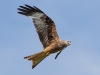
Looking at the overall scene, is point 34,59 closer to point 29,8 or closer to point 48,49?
point 48,49

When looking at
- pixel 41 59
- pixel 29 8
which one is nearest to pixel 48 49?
pixel 41 59

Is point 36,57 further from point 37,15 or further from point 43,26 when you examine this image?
point 37,15

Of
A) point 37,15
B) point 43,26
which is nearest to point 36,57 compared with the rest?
point 43,26

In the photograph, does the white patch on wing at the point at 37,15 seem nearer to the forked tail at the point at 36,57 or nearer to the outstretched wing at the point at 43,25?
the outstretched wing at the point at 43,25

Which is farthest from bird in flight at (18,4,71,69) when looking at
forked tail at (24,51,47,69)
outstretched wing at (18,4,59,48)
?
forked tail at (24,51,47,69)

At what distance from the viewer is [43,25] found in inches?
365

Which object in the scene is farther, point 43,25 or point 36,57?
point 43,25

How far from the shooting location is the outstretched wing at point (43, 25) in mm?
9164

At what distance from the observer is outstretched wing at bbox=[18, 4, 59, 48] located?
9.16m

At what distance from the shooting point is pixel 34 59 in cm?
817

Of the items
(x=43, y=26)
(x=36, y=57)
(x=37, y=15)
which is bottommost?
(x=36, y=57)

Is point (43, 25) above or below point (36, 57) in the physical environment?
A: above

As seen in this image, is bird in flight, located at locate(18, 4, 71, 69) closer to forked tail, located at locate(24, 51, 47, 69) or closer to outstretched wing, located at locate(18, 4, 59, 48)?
outstretched wing, located at locate(18, 4, 59, 48)

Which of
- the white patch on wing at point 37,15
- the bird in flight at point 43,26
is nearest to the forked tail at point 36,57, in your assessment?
the bird in flight at point 43,26
